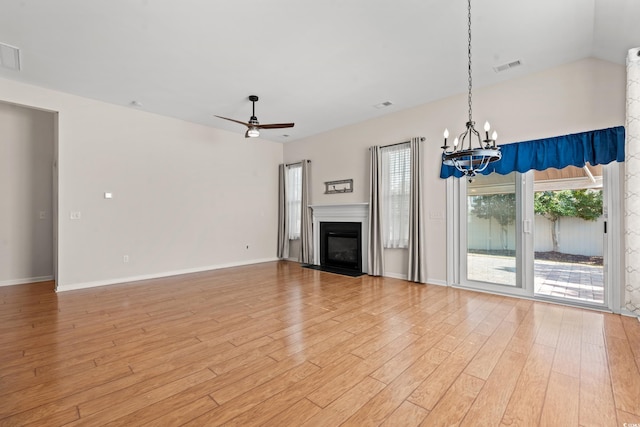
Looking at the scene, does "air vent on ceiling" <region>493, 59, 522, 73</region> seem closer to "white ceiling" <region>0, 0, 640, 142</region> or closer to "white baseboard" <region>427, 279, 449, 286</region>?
"white ceiling" <region>0, 0, 640, 142</region>

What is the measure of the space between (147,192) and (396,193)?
477 cm

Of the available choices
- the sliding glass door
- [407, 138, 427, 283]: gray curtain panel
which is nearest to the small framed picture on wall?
[407, 138, 427, 283]: gray curtain panel

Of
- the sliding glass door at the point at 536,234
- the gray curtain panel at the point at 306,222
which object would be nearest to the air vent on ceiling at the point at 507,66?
the sliding glass door at the point at 536,234

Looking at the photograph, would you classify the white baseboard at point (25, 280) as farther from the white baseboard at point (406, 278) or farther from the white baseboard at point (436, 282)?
the white baseboard at point (436, 282)

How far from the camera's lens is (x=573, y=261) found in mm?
3877

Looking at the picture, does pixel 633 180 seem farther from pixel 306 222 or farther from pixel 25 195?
pixel 25 195

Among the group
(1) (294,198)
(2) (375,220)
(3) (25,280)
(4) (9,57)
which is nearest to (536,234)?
(2) (375,220)

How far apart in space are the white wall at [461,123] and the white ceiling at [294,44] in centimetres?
22

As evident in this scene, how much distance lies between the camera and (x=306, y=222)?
7.05 meters

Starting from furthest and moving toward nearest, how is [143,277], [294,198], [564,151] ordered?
[294,198] → [143,277] → [564,151]

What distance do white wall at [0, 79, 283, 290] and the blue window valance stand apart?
17.3ft

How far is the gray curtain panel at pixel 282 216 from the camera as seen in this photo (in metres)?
7.52

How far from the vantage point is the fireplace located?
20.1 feet

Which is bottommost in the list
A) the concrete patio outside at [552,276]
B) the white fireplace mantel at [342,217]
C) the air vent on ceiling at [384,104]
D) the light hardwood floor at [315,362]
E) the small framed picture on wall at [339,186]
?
the light hardwood floor at [315,362]
